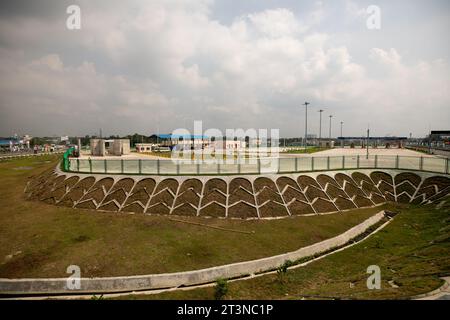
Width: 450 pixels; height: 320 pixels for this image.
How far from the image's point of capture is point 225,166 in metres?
27.5

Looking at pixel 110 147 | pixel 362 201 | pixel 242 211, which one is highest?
pixel 110 147

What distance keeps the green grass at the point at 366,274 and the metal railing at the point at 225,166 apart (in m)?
10.6

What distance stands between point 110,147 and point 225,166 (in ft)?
106

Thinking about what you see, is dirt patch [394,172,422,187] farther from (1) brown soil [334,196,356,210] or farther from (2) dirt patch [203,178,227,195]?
(2) dirt patch [203,178,227,195]

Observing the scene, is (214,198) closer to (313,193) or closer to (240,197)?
(240,197)

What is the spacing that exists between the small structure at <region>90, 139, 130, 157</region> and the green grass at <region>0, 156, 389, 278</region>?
77.7ft

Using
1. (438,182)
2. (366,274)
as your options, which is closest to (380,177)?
(438,182)

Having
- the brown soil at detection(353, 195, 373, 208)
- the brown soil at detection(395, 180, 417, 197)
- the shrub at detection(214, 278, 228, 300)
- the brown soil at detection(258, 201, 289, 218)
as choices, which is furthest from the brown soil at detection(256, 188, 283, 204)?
the brown soil at detection(395, 180, 417, 197)

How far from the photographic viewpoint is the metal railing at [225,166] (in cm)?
2638

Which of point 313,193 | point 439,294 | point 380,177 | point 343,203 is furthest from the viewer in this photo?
point 380,177

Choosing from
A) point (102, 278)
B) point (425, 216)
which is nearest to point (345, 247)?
point (425, 216)
